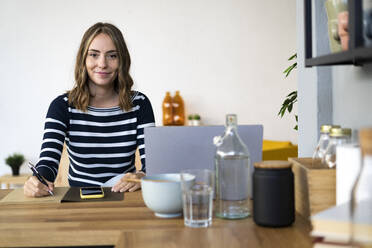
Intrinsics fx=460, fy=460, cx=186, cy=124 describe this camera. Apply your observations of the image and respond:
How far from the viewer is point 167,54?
16.5ft

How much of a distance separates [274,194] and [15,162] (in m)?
4.20

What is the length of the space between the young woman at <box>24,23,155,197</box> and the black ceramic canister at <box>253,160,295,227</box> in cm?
108

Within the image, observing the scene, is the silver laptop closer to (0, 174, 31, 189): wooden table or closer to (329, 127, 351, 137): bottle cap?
(329, 127, 351, 137): bottle cap

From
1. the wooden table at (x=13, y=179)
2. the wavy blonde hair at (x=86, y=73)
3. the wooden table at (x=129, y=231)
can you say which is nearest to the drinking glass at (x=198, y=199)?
the wooden table at (x=129, y=231)

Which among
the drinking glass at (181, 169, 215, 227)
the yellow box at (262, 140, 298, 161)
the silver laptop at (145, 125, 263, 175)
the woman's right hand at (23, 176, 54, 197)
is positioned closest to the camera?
the drinking glass at (181, 169, 215, 227)

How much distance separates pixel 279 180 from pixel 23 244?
23.9 inches

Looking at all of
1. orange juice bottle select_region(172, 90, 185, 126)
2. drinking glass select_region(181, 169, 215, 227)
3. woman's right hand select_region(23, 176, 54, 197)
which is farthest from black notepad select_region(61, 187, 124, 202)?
orange juice bottle select_region(172, 90, 185, 126)

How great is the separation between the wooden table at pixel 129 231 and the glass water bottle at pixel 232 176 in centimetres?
4

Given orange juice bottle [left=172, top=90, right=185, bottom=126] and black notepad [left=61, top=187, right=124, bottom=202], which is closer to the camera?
black notepad [left=61, top=187, right=124, bottom=202]

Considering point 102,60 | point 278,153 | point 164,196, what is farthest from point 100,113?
point 278,153

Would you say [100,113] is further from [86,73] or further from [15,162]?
[15,162]

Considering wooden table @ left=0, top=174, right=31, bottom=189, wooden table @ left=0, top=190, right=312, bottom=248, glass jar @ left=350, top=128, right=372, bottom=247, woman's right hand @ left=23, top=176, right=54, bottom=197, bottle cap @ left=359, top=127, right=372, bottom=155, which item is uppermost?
bottle cap @ left=359, top=127, right=372, bottom=155

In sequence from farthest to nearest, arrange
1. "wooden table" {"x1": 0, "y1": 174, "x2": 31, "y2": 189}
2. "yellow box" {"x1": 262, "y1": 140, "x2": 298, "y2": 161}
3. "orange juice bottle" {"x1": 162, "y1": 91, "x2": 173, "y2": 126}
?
"orange juice bottle" {"x1": 162, "y1": 91, "x2": 173, "y2": 126} < "wooden table" {"x1": 0, "y1": 174, "x2": 31, "y2": 189} < "yellow box" {"x1": 262, "y1": 140, "x2": 298, "y2": 161}

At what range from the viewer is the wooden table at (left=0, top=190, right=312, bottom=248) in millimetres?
1010
